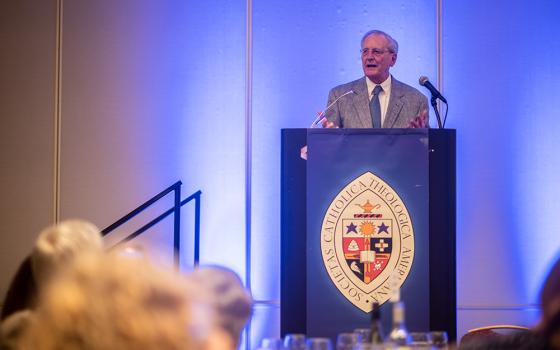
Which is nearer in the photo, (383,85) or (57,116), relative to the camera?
(383,85)

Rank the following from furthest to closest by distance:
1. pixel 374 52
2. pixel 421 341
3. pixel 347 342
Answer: pixel 374 52
pixel 347 342
pixel 421 341

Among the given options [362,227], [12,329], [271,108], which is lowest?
[12,329]

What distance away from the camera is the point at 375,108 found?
4.97m

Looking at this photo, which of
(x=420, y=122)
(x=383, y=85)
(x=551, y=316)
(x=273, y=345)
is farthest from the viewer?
(x=383, y=85)

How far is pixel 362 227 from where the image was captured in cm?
392

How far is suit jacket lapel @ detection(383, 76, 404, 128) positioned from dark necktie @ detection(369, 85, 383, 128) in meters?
0.08

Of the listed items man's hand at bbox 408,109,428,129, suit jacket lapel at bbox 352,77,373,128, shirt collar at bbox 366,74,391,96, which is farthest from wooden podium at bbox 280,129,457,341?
shirt collar at bbox 366,74,391,96

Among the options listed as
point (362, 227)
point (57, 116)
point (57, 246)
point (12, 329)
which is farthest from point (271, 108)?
point (12, 329)

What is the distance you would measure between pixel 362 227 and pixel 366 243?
79mm

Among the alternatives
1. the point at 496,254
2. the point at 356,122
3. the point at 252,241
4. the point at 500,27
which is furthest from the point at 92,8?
the point at 496,254

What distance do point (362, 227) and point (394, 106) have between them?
120cm

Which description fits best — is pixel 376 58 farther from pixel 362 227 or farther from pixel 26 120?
pixel 26 120

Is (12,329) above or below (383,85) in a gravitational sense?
below

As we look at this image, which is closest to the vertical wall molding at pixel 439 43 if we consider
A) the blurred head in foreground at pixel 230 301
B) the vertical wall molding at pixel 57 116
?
A: the vertical wall molding at pixel 57 116
